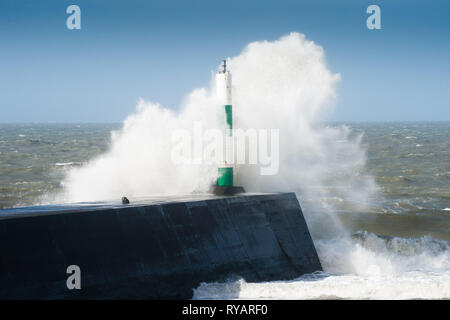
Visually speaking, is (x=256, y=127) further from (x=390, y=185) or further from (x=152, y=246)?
(x=390, y=185)

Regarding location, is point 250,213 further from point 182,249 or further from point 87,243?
point 87,243

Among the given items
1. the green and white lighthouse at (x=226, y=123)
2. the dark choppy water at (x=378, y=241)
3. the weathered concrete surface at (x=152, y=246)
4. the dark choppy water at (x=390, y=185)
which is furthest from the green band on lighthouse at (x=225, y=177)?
the dark choppy water at (x=390, y=185)

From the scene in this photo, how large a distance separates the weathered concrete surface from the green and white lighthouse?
4.82 ft

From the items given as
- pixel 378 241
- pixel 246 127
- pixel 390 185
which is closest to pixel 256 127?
pixel 246 127

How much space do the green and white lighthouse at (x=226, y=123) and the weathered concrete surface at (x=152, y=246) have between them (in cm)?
147

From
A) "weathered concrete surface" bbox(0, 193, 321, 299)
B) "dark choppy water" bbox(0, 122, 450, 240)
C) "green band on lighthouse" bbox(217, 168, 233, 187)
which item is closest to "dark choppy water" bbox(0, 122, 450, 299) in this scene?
"dark choppy water" bbox(0, 122, 450, 240)

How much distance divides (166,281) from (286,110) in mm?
11155

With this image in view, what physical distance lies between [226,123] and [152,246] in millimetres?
5732

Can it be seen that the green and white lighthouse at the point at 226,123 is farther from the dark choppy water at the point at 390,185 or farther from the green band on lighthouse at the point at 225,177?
the dark choppy water at the point at 390,185

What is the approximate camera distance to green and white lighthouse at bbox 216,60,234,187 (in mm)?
18578

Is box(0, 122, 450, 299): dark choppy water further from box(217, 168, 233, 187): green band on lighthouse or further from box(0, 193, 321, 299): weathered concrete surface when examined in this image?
box(217, 168, 233, 187): green band on lighthouse

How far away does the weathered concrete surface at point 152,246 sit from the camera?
12648 mm
